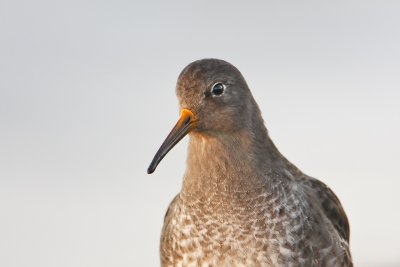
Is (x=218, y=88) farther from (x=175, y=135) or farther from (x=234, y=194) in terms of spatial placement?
(x=234, y=194)

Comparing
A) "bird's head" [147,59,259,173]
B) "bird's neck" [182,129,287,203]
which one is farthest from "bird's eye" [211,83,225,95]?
"bird's neck" [182,129,287,203]

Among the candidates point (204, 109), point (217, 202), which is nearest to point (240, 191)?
point (217, 202)

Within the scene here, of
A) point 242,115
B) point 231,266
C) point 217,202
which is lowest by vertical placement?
point 231,266

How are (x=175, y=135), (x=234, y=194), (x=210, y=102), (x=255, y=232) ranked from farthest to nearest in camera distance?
(x=234, y=194)
(x=255, y=232)
(x=210, y=102)
(x=175, y=135)

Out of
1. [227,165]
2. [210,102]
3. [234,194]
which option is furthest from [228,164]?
[210,102]

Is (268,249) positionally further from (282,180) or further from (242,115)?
(242,115)

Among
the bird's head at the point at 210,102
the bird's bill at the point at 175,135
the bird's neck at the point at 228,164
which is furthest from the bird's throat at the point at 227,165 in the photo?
the bird's bill at the point at 175,135

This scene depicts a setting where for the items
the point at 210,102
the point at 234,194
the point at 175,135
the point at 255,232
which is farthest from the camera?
the point at 234,194
